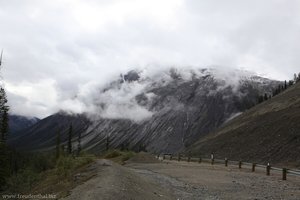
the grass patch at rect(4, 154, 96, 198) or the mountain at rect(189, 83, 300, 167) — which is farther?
the mountain at rect(189, 83, 300, 167)

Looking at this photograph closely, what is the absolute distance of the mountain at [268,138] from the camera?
68.0 meters

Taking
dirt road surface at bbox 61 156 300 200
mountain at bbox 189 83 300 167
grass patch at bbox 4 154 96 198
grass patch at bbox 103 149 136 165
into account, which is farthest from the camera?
mountain at bbox 189 83 300 167

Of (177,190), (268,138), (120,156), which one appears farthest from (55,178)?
(268,138)

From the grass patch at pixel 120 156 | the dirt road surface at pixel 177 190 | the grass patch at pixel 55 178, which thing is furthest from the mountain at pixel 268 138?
the dirt road surface at pixel 177 190

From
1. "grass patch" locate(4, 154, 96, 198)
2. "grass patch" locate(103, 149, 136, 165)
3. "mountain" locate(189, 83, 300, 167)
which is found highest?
"mountain" locate(189, 83, 300, 167)

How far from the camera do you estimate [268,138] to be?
7956cm

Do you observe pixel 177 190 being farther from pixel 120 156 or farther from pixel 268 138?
pixel 268 138

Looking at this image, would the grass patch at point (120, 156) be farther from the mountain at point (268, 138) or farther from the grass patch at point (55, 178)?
the mountain at point (268, 138)

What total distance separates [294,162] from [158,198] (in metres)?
43.7

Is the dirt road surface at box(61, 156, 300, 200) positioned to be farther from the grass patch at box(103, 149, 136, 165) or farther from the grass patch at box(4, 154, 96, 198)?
the grass patch at box(103, 149, 136, 165)

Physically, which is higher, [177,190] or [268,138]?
[268,138]

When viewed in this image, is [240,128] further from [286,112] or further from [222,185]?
[222,185]

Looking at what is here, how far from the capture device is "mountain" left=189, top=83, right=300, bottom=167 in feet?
223

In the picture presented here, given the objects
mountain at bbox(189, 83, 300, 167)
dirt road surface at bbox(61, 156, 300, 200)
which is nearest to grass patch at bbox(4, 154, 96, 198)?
dirt road surface at bbox(61, 156, 300, 200)
